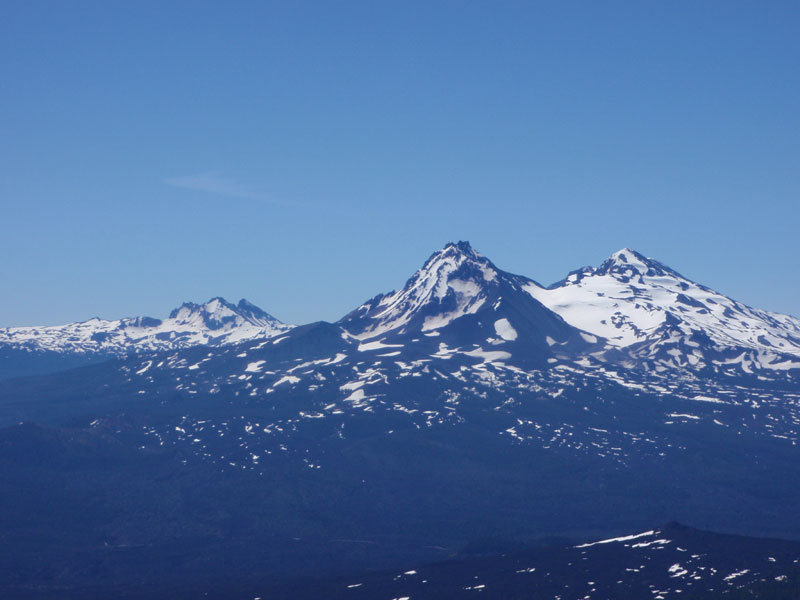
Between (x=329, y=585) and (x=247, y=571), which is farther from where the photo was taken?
(x=247, y=571)

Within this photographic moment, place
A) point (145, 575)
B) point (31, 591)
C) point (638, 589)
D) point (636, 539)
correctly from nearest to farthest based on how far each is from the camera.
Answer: point (638, 589) < point (636, 539) < point (31, 591) < point (145, 575)

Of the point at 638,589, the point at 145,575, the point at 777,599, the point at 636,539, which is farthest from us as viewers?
the point at 145,575

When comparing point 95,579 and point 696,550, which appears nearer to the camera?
point 696,550

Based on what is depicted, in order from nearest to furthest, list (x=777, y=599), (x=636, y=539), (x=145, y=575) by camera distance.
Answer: (x=777, y=599) < (x=636, y=539) < (x=145, y=575)

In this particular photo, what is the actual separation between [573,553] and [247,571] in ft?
220

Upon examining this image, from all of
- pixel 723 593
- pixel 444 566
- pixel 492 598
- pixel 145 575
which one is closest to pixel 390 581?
pixel 444 566

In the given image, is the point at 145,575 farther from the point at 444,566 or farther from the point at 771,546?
the point at 771,546

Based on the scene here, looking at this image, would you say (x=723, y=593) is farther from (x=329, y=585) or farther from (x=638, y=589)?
(x=329, y=585)

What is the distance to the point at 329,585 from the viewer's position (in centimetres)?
15825

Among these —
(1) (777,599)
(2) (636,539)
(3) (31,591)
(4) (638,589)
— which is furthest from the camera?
(3) (31,591)

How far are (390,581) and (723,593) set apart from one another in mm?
45499

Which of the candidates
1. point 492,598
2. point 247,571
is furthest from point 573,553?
point 247,571

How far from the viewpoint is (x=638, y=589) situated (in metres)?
129

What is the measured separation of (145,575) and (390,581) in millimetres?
64192
